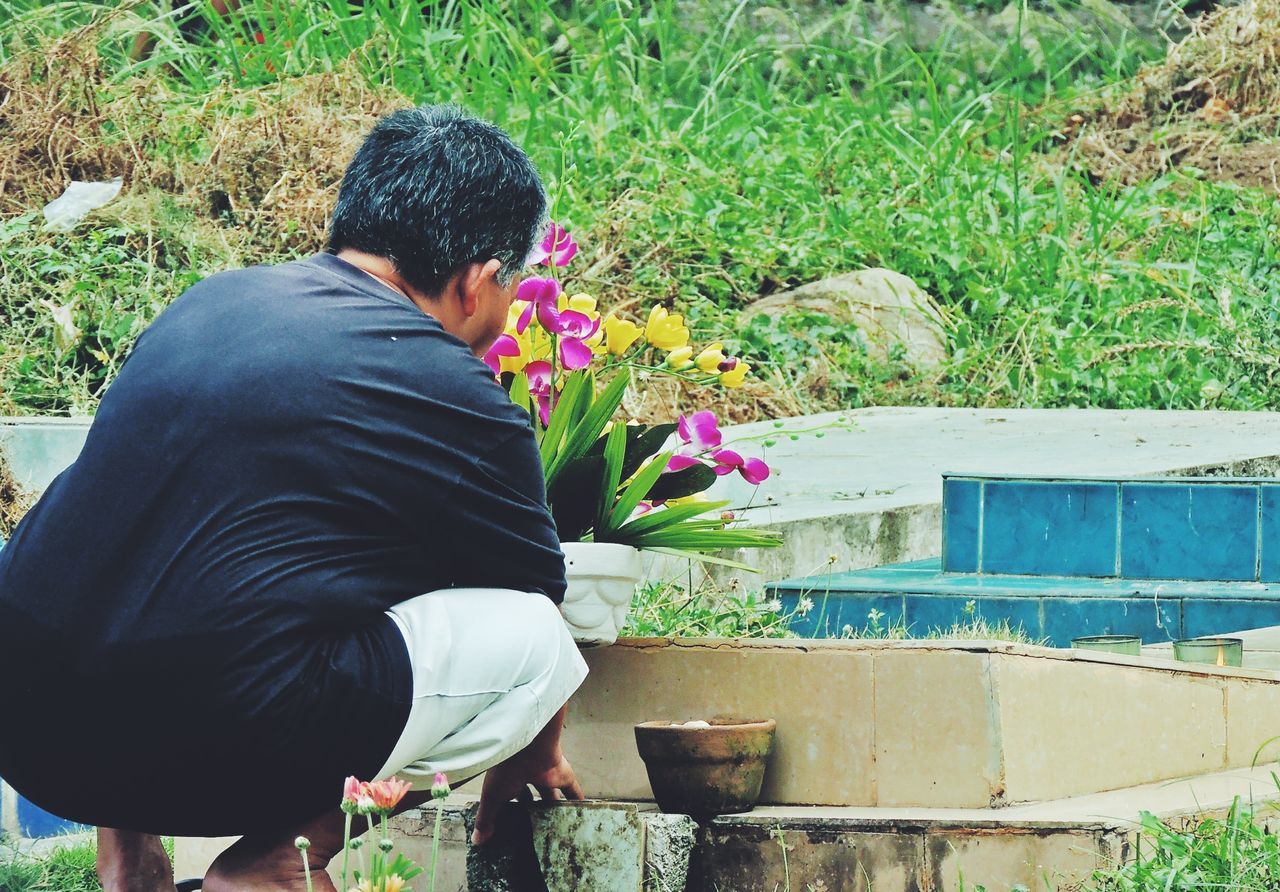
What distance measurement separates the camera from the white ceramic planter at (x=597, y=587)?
7.85ft

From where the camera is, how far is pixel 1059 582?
11.7ft

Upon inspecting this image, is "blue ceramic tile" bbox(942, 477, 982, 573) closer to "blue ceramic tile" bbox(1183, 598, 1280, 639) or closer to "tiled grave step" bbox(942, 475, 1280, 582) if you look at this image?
"tiled grave step" bbox(942, 475, 1280, 582)

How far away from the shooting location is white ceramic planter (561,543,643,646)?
239 centimetres

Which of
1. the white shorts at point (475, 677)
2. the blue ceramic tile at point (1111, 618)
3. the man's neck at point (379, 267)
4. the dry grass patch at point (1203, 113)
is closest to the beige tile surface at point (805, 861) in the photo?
the white shorts at point (475, 677)

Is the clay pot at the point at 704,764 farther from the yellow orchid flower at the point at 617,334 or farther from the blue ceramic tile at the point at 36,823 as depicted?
the blue ceramic tile at the point at 36,823

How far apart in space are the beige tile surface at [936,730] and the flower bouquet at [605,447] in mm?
288

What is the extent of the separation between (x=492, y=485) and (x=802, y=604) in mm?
1295

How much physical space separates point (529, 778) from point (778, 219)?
210 inches

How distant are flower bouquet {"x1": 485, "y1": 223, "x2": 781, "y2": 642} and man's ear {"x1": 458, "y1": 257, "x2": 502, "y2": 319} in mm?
224

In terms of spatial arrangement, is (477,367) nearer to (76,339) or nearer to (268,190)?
(76,339)

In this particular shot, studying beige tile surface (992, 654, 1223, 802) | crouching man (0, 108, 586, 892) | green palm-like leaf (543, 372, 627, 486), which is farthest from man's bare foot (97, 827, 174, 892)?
beige tile surface (992, 654, 1223, 802)

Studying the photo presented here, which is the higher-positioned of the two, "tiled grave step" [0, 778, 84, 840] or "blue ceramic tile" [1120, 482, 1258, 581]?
"blue ceramic tile" [1120, 482, 1258, 581]

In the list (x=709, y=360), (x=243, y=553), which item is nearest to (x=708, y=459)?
(x=709, y=360)

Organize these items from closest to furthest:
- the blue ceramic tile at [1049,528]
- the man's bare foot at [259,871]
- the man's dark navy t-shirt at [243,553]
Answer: the man's dark navy t-shirt at [243,553] < the man's bare foot at [259,871] < the blue ceramic tile at [1049,528]
